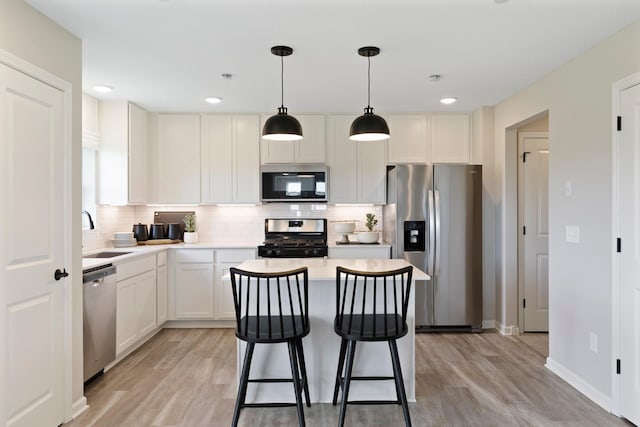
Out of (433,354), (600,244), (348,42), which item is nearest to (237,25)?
(348,42)

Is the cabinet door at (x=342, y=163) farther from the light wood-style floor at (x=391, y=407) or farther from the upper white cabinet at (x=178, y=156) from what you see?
the light wood-style floor at (x=391, y=407)

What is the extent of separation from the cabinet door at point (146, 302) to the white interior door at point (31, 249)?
1.36m

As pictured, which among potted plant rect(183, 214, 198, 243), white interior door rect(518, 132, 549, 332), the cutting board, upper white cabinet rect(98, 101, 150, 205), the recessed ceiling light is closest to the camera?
the recessed ceiling light

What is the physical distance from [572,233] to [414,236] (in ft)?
5.20

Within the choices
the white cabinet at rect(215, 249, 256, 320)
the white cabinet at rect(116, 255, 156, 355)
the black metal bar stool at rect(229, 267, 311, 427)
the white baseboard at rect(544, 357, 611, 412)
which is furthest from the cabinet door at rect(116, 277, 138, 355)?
the white baseboard at rect(544, 357, 611, 412)

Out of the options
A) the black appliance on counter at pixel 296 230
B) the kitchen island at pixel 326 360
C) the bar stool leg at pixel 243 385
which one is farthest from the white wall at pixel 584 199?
the black appliance on counter at pixel 296 230

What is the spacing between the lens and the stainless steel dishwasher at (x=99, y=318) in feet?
9.45

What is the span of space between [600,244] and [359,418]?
78.0 inches

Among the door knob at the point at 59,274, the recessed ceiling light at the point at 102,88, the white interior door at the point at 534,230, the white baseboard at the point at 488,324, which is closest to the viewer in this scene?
the door knob at the point at 59,274

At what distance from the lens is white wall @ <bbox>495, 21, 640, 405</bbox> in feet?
8.75

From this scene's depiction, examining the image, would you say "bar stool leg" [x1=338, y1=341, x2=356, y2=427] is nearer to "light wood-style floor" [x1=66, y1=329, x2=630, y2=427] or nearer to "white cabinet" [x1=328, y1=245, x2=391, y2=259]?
"light wood-style floor" [x1=66, y1=329, x2=630, y2=427]

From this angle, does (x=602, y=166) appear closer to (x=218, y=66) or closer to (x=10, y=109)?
(x=218, y=66)

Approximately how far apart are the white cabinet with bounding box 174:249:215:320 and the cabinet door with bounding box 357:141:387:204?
1.88 m

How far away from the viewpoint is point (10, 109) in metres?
2.08
